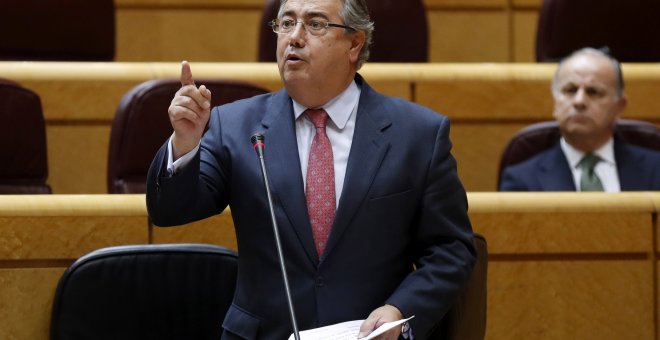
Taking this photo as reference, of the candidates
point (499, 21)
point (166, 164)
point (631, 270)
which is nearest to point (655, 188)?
point (631, 270)

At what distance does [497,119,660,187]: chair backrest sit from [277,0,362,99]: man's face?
2.17 feet

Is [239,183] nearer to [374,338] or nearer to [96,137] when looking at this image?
[374,338]

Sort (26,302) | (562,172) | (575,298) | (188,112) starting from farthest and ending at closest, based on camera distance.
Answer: (562,172), (575,298), (26,302), (188,112)

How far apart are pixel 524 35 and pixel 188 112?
137 centimetres

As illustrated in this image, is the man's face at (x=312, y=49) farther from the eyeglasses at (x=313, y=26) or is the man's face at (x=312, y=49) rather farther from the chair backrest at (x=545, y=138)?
the chair backrest at (x=545, y=138)

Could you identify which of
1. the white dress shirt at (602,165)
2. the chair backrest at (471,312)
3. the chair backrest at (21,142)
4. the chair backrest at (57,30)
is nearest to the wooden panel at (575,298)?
the chair backrest at (471,312)

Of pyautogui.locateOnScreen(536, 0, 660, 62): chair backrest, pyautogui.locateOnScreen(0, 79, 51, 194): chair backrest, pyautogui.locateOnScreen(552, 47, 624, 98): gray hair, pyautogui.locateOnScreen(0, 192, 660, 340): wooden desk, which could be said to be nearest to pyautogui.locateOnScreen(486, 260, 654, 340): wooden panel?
pyautogui.locateOnScreen(0, 192, 660, 340): wooden desk

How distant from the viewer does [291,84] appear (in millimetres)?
892

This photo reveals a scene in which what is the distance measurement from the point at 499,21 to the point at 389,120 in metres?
1.22

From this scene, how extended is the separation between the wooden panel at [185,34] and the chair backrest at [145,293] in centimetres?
105

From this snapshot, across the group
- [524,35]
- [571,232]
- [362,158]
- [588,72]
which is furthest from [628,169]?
[362,158]

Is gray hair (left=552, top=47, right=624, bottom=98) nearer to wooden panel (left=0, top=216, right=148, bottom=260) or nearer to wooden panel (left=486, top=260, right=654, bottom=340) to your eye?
wooden panel (left=486, top=260, right=654, bottom=340)

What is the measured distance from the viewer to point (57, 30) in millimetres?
1696

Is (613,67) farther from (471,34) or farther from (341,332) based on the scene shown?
(341,332)
